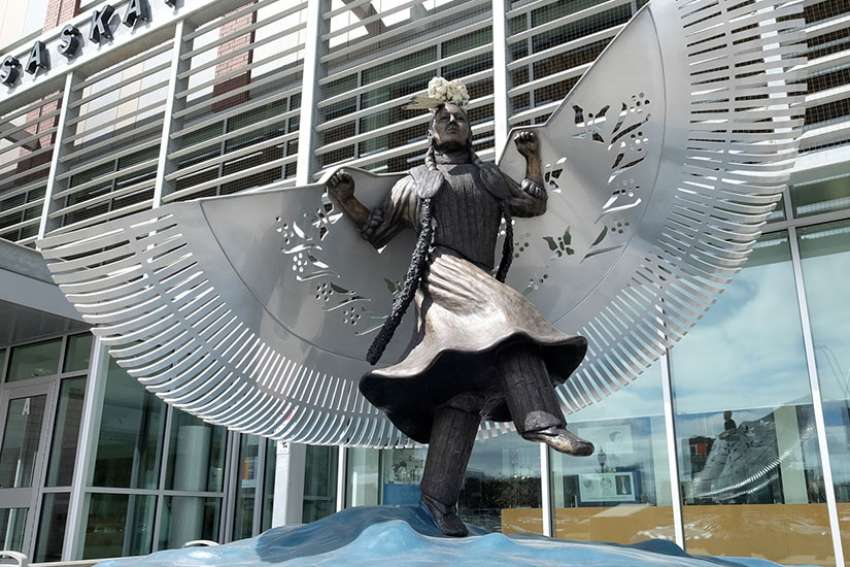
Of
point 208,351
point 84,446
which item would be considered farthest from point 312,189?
point 84,446

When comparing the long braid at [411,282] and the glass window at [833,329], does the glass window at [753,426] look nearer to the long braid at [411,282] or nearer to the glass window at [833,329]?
the glass window at [833,329]

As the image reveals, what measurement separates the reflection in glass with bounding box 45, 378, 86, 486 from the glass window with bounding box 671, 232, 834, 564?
320 inches

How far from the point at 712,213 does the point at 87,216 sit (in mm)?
10614

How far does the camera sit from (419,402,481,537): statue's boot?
116 inches

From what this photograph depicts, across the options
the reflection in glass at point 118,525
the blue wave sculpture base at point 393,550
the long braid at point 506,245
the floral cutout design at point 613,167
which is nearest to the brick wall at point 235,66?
the reflection in glass at point 118,525

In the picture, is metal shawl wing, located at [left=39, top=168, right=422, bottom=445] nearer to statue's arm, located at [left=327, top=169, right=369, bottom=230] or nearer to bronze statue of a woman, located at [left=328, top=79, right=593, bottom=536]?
statue's arm, located at [left=327, top=169, right=369, bottom=230]

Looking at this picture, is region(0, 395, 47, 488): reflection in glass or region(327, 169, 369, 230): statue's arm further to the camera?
region(0, 395, 47, 488): reflection in glass

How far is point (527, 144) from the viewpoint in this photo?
3.60m

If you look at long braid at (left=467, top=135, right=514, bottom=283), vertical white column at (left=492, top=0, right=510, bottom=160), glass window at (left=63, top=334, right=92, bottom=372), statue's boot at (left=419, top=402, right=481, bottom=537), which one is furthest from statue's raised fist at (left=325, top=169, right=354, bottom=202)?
glass window at (left=63, top=334, right=92, bottom=372)

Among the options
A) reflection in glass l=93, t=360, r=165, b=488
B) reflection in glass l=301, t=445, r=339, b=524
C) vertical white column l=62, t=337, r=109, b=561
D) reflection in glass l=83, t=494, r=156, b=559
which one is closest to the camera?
reflection in glass l=301, t=445, r=339, b=524

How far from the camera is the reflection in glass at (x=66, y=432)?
34.4 ft

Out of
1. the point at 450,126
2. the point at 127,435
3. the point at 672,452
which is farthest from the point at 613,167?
the point at 127,435

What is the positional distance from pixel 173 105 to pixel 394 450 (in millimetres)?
5485

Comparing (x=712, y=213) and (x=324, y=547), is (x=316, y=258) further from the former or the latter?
(x=712, y=213)
